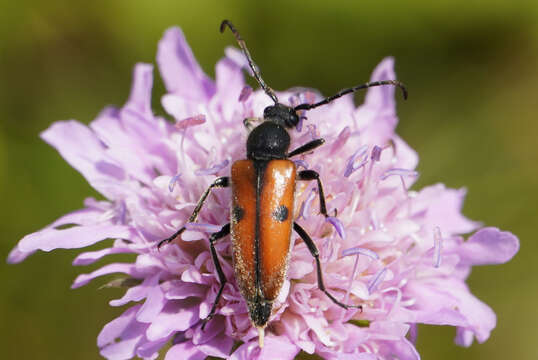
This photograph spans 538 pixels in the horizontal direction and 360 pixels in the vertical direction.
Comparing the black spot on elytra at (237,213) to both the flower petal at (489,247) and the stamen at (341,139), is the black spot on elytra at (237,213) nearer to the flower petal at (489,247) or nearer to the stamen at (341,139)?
the stamen at (341,139)

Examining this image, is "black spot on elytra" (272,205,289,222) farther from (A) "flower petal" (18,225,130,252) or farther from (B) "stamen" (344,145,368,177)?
(A) "flower petal" (18,225,130,252)

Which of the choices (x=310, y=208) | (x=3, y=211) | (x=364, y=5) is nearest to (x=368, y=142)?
(x=310, y=208)

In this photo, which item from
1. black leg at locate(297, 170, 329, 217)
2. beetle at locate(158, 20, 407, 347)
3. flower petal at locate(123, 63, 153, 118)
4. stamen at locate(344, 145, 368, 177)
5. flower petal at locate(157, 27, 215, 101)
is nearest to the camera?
beetle at locate(158, 20, 407, 347)

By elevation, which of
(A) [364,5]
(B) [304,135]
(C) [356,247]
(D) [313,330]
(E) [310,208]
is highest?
(A) [364,5]

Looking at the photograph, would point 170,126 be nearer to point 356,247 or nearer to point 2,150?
point 356,247

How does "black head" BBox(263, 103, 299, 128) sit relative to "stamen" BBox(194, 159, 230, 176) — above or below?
above

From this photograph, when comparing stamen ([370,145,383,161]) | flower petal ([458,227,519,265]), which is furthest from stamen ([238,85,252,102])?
flower petal ([458,227,519,265])
